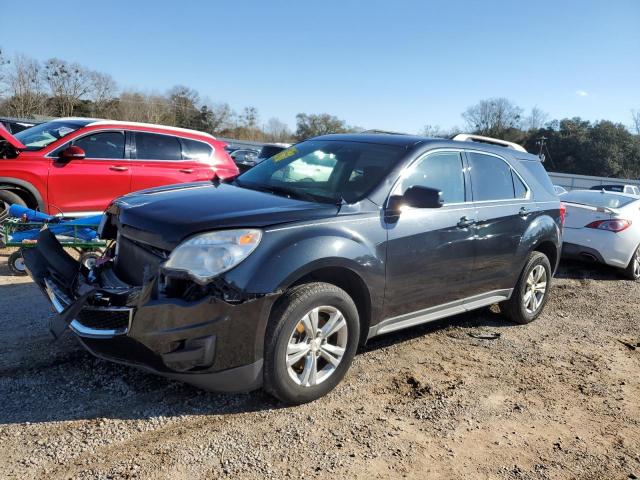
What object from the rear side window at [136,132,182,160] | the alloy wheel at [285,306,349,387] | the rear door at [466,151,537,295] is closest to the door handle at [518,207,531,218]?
the rear door at [466,151,537,295]

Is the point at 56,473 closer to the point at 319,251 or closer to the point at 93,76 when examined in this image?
the point at 319,251

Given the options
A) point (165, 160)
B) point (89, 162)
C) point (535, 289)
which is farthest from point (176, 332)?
point (165, 160)

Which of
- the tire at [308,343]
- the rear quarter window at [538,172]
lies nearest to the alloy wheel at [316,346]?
the tire at [308,343]

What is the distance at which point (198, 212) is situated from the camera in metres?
3.24

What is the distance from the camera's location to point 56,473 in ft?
8.14

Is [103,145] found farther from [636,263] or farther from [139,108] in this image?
[139,108]

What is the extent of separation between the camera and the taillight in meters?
7.77

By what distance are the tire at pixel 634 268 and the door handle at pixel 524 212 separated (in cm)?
414

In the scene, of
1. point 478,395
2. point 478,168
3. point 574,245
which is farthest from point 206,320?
point 574,245

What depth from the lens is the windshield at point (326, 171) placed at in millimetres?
3875

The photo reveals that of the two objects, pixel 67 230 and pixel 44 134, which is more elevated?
pixel 44 134

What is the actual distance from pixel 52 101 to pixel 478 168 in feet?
189

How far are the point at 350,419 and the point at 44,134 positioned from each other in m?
6.53

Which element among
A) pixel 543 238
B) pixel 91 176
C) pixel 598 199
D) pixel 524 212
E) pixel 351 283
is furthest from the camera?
pixel 598 199
